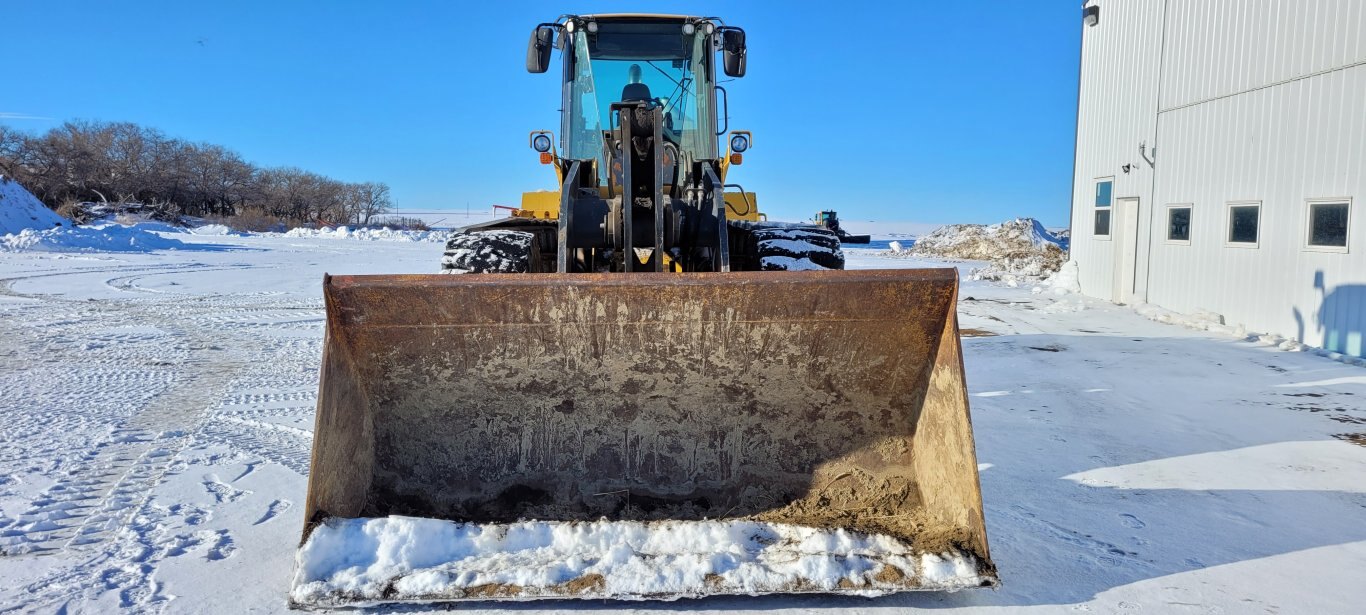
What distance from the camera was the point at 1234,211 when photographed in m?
10.1

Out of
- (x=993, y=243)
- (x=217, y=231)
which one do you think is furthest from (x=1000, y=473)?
(x=217, y=231)

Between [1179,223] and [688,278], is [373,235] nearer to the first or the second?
[1179,223]

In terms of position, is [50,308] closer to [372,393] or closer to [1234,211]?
[372,393]

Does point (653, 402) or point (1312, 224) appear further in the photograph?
point (1312, 224)

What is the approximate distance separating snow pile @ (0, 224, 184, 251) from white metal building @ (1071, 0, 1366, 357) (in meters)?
23.3

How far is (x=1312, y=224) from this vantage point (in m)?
8.73

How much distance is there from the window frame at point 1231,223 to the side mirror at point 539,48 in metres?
8.45

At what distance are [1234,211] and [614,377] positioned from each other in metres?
9.79

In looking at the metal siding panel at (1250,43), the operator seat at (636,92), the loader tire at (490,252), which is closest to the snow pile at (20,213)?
the operator seat at (636,92)

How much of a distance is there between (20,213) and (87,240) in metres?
7.15

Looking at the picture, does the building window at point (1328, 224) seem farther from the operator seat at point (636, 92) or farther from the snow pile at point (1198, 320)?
the operator seat at point (636, 92)

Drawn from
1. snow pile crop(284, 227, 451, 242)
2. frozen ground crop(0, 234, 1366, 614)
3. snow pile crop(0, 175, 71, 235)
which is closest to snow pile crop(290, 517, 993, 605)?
frozen ground crop(0, 234, 1366, 614)

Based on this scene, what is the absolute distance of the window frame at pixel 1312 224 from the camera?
→ 816 cm

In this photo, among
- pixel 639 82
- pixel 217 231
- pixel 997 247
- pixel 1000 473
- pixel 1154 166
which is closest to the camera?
pixel 1000 473
